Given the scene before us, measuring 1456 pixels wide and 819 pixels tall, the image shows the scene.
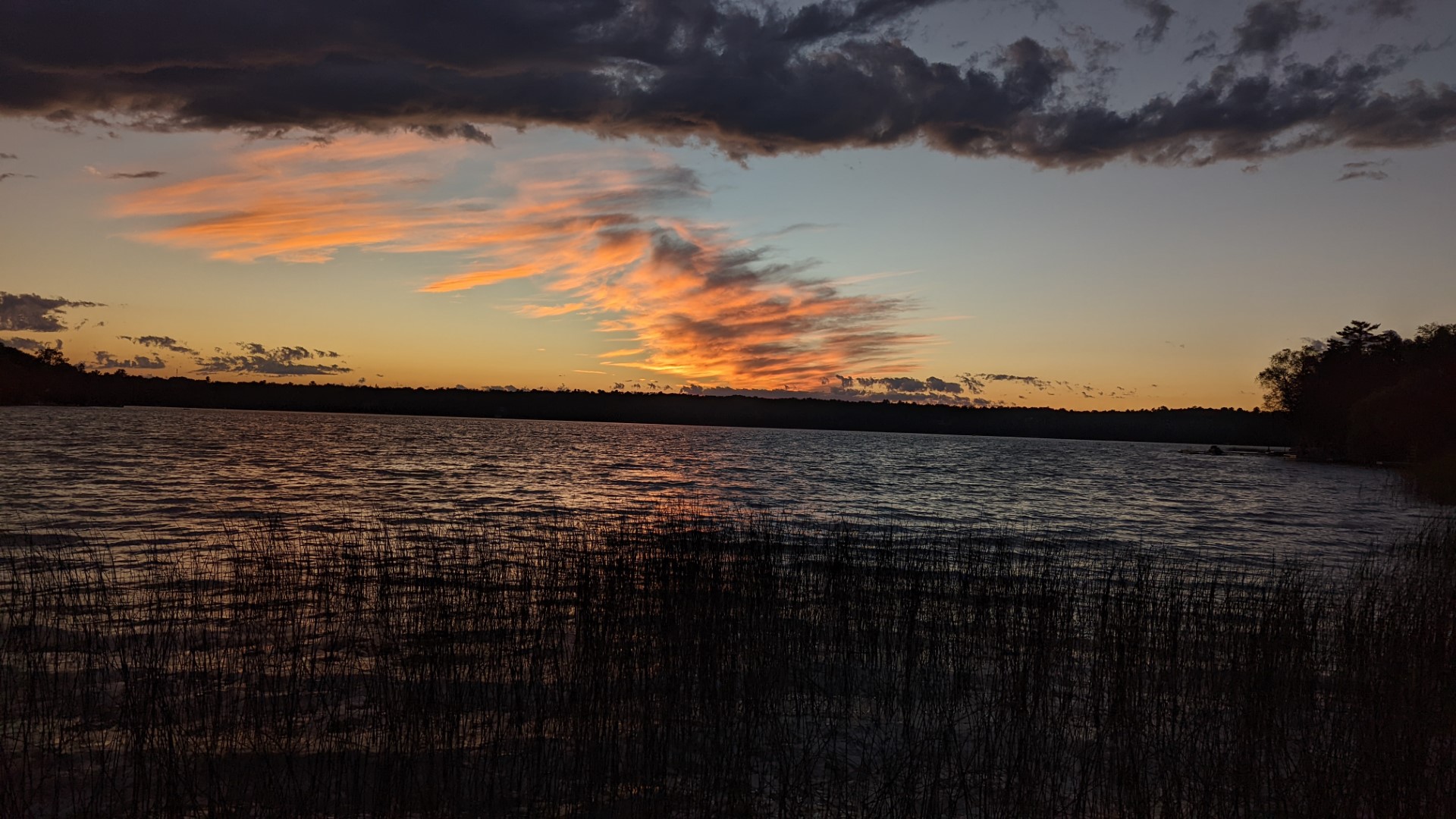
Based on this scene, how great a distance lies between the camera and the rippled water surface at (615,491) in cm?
3070

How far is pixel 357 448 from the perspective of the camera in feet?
279

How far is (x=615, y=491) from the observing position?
46000mm

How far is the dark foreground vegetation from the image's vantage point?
7.89 meters

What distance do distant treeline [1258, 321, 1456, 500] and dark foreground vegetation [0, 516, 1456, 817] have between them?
171 ft

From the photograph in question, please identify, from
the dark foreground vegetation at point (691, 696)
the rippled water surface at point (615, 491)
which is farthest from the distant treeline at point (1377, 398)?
the dark foreground vegetation at point (691, 696)

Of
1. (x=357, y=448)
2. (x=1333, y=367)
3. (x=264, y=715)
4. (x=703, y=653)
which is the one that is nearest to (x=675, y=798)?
(x=703, y=653)

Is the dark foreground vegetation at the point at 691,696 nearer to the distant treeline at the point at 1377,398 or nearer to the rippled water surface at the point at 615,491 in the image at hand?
the rippled water surface at the point at 615,491

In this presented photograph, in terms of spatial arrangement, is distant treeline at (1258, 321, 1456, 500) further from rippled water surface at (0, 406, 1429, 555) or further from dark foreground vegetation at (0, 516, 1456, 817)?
dark foreground vegetation at (0, 516, 1456, 817)

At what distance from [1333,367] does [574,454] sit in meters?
109

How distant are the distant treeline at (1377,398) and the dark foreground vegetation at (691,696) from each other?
171 ft

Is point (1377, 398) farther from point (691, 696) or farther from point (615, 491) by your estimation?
point (691, 696)

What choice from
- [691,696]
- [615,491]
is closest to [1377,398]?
[615,491]

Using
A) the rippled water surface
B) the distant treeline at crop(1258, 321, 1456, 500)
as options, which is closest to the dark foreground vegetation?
the rippled water surface

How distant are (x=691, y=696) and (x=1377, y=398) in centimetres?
9980
